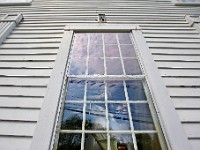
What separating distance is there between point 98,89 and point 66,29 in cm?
173

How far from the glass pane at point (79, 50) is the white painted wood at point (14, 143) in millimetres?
1676

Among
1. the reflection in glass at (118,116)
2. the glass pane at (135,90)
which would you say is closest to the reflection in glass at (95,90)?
the reflection in glass at (118,116)

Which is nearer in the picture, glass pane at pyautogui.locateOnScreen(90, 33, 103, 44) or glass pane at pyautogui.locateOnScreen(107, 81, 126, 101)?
glass pane at pyautogui.locateOnScreen(107, 81, 126, 101)

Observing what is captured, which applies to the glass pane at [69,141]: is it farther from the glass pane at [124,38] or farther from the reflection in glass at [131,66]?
the glass pane at [124,38]

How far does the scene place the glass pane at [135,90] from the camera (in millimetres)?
2600

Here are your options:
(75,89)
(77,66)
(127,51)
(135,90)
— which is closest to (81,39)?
(77,66)

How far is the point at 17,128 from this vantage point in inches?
83.3

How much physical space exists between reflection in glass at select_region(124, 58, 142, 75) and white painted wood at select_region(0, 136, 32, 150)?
175 cm

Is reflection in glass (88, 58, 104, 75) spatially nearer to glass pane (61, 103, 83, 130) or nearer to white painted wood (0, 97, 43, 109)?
glass pane (61, 103, 83, 130)

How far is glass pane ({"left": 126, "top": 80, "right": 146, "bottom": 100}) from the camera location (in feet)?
8.53

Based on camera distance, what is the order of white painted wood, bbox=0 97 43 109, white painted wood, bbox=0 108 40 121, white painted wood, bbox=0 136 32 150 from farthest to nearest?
1. white painted wood, bbox=0 97 43 109
2. white painted wood, bbox=0 108 40 121
3. white painted wood, bbox=0 136 32 150

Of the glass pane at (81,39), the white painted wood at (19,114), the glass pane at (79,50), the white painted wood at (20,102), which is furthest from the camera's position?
the glass pane at (81,39)

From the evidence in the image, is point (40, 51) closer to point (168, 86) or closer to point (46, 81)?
point (46, 81)

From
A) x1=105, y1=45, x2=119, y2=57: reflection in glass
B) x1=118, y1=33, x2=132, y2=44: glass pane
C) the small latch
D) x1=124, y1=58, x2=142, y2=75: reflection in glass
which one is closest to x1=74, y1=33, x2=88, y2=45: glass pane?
x1=105, y1=45, x2=119, y2=57: reflection in glass
